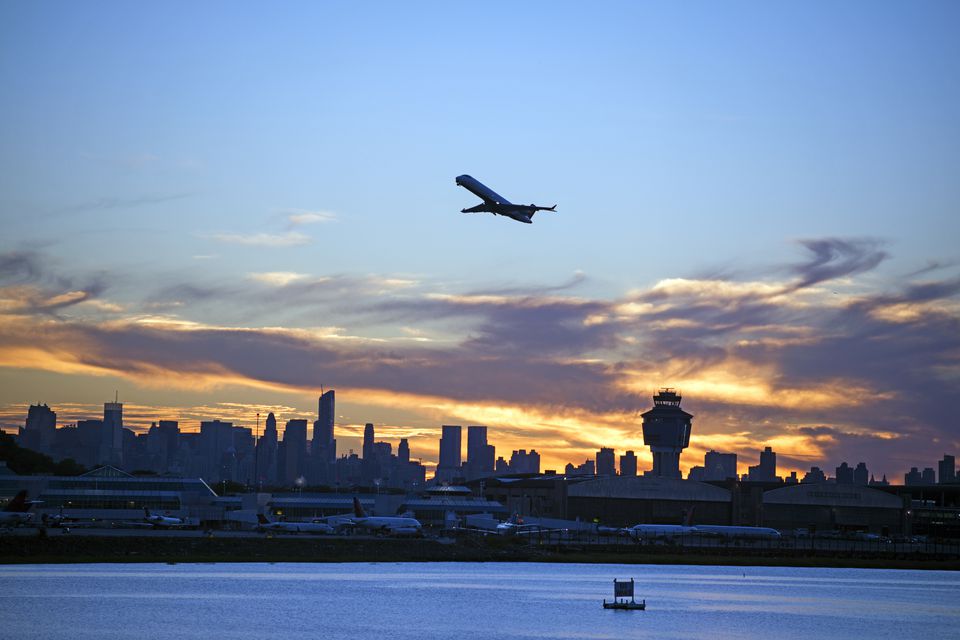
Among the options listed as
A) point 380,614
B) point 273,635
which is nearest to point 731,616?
point 380,614

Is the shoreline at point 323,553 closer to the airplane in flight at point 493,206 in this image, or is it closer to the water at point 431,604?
the water at point 431,604

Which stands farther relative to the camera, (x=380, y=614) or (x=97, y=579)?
(x=97, y=579)

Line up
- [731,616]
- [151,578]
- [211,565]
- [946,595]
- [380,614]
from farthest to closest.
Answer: [211,565], [946,595], [151,578], [731,616], [380,614]

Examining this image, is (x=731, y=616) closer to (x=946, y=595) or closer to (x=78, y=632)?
(x=946, y=595)

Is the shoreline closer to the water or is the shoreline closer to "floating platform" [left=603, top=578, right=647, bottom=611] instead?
the water

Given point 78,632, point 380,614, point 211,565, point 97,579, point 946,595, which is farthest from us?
point 211,565

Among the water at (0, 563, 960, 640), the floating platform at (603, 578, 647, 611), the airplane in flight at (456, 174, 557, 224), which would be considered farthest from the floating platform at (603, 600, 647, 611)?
the airplane in flight at (456, 174, 557, 224)

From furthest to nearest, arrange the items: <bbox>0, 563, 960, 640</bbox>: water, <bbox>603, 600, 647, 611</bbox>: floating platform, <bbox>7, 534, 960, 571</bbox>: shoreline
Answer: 1. <bbox>7, 534, 960, 571</bbox>: shoreline
2. <bbox>603, 600, 647, 611</bbox>: floating platform
3. <bbox>0, 563, 960, 640</bbox>: water
